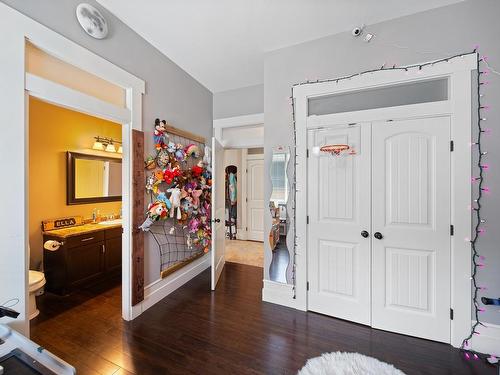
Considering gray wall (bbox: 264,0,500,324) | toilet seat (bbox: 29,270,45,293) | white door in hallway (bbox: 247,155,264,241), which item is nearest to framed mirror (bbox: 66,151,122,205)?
toilet seat (bbox: 29,270,45,293)

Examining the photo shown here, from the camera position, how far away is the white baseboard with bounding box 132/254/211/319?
7.74 feet

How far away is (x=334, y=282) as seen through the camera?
2260 millimetres

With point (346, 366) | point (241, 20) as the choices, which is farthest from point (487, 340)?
point (241, 20)

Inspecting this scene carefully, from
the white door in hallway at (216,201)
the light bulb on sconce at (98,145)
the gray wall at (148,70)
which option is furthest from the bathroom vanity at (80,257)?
the white door in hallway at (216,201)

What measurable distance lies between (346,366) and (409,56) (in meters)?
2.70

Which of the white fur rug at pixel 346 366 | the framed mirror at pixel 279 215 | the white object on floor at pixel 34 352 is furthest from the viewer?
the framed mirror at pixel 279 215

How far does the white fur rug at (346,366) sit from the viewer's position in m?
1.54

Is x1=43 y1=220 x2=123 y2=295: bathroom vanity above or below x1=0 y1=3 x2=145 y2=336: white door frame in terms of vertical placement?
below

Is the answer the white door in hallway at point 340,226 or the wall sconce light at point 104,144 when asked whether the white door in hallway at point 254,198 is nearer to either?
the wall sconce light at point 104,144

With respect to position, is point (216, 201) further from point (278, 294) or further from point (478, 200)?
point (478, 200)

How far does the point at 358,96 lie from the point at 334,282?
1948 millimetres

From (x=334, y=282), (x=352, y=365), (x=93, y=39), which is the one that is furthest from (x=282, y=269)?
(x=93, y=39)

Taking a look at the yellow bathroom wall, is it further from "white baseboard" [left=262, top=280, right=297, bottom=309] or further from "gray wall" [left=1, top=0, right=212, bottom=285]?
"white baseboard" [left=262, top=280, right=297, bottom=309]

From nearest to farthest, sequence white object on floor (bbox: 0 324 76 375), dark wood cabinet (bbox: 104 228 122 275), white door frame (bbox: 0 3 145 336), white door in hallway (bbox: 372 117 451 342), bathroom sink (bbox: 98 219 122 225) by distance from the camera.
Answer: white object on floor (bbox: 0 324 76 375), white door frame (bbox: 0 3 145 336), white door in hallway (bbox: 372 117 451 342), dark wood cabinet (bbox: 104 228 122 275), bathroom sink (bbox: 98 219 122 225)
